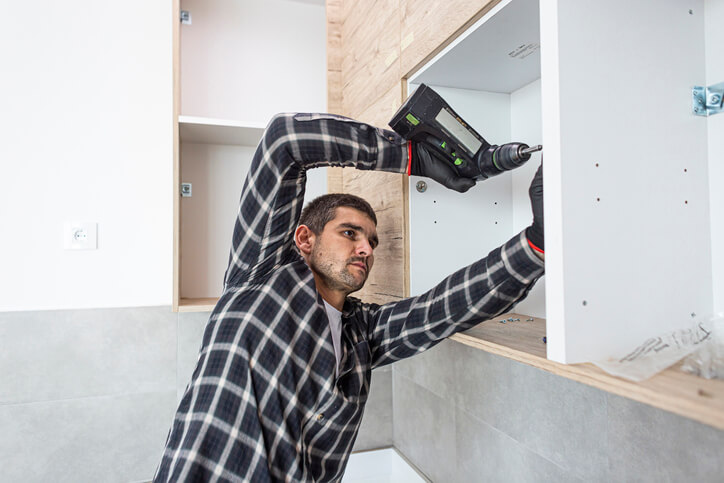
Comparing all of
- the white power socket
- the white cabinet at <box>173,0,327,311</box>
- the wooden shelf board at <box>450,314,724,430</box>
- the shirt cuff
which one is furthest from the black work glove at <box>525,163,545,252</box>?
the white power socket

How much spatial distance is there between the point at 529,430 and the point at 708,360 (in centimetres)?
60

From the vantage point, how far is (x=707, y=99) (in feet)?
2.02

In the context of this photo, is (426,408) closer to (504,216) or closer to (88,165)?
(504,216)

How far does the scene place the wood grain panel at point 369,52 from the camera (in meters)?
1.06

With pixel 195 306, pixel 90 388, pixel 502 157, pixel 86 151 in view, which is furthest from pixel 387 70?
pixel 90 388

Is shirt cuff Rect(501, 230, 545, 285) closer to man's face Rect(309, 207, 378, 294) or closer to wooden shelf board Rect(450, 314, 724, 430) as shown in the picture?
wooden shelf board Rect(450, 314, 724, 430)

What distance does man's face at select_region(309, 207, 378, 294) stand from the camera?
1026mm

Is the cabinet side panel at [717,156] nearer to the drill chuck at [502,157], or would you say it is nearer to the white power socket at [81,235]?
the drill chuck at [502,157]

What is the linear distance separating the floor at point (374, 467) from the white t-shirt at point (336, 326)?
826mm

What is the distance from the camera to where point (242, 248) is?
925 millimetres

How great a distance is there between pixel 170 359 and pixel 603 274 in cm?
135

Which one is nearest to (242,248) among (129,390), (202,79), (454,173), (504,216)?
(454,173)

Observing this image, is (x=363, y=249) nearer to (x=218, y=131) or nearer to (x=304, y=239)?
(x=304, y=239)

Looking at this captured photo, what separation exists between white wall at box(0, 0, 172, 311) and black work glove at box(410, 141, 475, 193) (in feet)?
3.13
